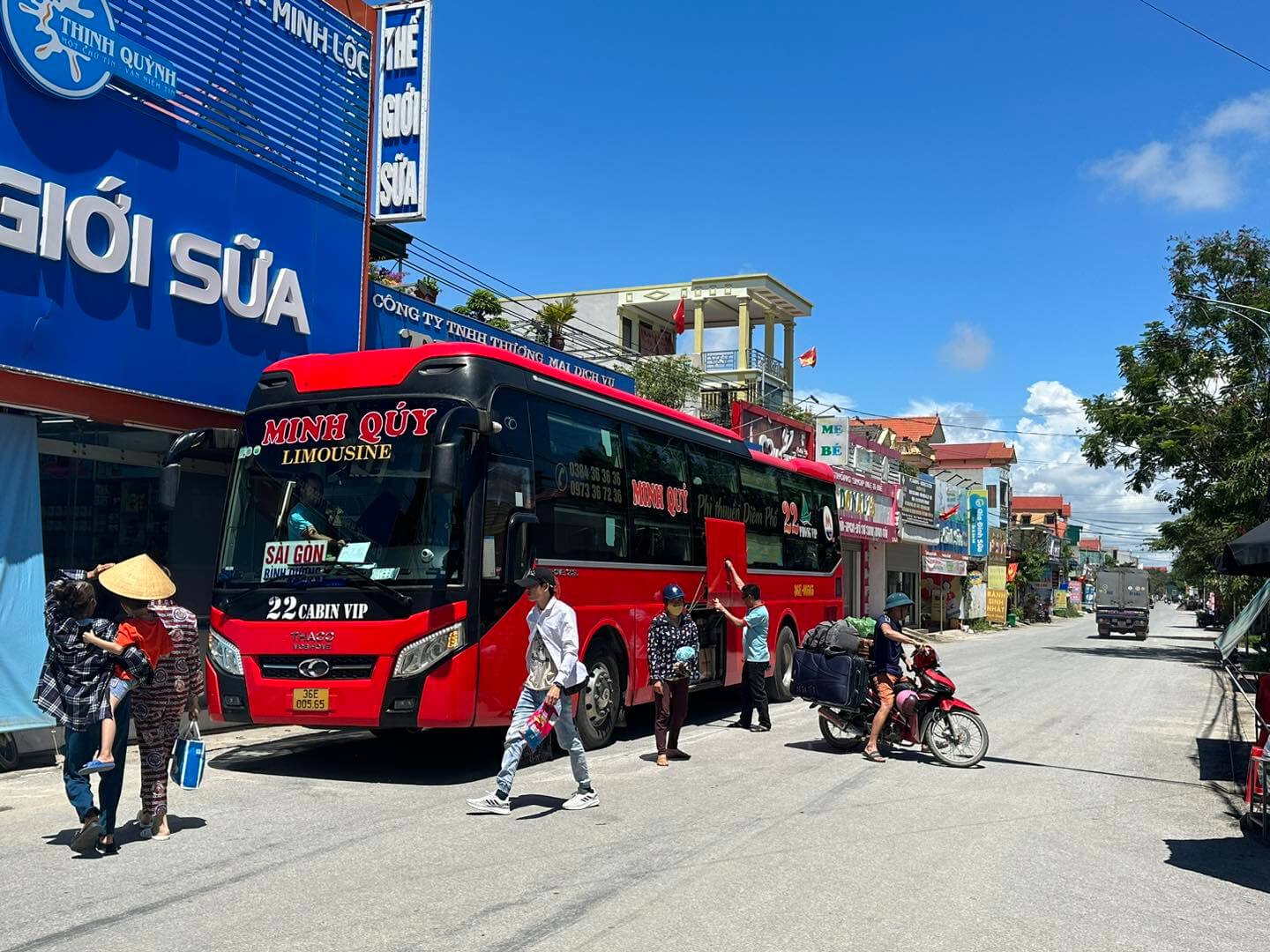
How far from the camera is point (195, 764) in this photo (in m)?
7.20

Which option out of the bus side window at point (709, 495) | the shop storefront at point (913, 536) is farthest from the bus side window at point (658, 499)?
the shop storefront at point (913, 536)

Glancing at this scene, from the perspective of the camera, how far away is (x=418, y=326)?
1702cm

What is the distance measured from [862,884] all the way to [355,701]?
180 inches

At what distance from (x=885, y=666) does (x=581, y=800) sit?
4.13 meters

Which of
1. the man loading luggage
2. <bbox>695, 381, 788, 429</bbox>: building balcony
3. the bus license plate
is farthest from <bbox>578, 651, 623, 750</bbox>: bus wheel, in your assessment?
<bbox>695, 381, 788, 429</bbox>: building balcony

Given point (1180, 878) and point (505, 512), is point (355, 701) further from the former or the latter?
point (1180, 878)

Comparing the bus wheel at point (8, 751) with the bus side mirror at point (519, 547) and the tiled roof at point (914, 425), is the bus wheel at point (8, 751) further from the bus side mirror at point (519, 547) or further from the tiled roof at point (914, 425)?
the tiled roof at point (914, 425)

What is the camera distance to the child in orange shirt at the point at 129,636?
6582 millimetres

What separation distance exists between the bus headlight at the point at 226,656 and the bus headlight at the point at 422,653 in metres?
1.57

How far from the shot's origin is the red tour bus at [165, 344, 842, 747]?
29.7 ft

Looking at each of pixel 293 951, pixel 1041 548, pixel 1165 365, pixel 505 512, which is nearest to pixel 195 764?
pixel 293 951

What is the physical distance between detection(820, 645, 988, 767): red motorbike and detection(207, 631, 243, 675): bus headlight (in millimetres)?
6151

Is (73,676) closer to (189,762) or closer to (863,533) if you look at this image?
(189,762)

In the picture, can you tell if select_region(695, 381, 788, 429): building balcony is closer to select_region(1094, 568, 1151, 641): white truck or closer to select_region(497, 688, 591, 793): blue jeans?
select_region(1094, 568, 1151, 641): white truck
